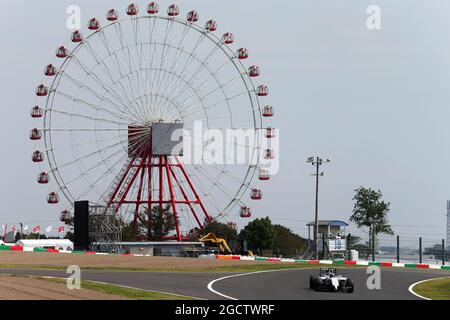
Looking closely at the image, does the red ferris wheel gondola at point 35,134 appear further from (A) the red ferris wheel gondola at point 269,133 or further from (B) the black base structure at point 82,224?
(A) the red ferris wheel gondola at point 269,133

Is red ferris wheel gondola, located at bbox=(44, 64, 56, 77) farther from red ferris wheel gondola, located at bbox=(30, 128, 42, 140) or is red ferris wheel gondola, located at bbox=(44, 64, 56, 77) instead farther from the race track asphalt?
the race track asphalt

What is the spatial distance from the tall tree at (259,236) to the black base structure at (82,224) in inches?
2130

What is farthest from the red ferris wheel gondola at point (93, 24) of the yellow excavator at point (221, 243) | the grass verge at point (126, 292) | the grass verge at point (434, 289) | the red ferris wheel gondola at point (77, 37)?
the grass verge at point (126, 292)

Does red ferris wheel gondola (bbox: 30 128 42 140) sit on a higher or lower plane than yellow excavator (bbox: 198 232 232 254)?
higher

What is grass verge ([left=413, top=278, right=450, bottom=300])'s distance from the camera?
121ft

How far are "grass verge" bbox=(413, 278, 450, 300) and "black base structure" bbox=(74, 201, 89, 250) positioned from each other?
3723 centimetres

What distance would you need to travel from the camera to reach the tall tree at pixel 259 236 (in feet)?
427

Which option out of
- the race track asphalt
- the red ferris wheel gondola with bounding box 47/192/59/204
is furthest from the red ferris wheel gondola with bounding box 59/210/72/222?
the race track asphalt

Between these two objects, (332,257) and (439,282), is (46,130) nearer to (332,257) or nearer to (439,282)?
(332,257)

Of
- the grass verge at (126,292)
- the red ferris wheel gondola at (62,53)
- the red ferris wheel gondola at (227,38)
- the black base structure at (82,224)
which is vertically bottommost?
the grass verge at (126,292)

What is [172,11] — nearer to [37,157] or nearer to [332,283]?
[37,157]
